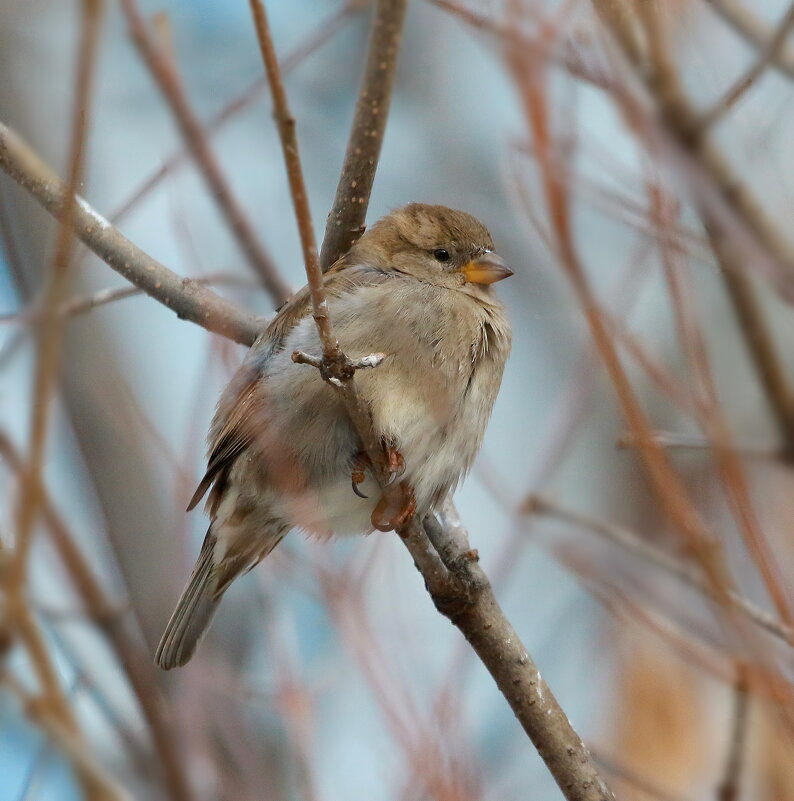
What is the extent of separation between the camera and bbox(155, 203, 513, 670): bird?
3.66 meters

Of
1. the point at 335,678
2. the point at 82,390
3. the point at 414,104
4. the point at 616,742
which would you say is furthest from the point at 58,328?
the point at 414,104

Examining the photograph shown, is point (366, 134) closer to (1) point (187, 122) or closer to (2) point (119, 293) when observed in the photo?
(1) point (187, 122)

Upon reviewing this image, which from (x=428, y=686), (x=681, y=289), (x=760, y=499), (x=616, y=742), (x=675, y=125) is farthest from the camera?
(x=616, y=742)

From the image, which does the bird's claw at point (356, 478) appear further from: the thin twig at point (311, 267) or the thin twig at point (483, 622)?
the thin twig at point (311, 267)

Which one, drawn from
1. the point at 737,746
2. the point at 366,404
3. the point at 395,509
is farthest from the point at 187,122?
the point at 737,746

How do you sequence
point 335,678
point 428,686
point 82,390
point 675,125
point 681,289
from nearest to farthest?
1. point 681,289
2. point 675,125
3. point 428,686
4. point 335,678
5. point 82,390

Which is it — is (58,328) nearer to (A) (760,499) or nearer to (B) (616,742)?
(A) (760,499)

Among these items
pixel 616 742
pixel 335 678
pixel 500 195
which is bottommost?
pixel 616 742

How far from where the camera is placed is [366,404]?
343 centimetres

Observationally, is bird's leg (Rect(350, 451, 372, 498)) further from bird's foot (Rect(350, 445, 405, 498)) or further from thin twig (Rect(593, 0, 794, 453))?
thin twig (Rect(593, 0, 794, 453))

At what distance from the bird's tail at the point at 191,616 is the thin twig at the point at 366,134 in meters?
1.18

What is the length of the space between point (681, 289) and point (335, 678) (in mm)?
2561

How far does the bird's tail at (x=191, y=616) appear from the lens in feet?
13.5

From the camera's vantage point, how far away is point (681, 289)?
212 centimetres
